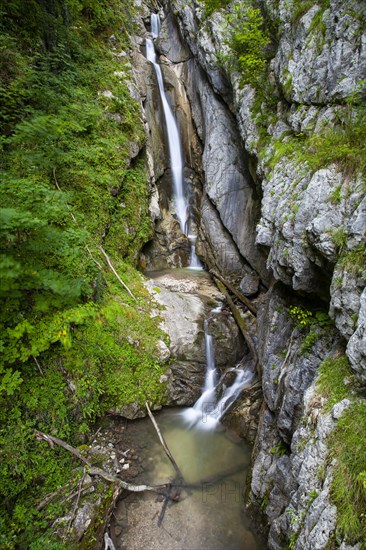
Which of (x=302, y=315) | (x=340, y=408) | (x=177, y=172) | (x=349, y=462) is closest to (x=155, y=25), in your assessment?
(x=177, y=172)

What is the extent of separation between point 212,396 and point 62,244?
5362mm

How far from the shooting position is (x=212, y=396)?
23.7 ft

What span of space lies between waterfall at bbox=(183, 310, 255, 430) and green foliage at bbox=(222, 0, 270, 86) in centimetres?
809

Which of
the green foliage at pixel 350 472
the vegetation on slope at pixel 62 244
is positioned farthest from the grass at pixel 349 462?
the vegetation on slope at pixel 62 244

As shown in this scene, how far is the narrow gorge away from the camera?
3.68m

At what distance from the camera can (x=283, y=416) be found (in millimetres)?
4645

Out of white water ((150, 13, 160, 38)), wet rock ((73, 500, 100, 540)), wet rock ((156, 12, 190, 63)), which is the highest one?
white water ((150, 13, 160, 38))

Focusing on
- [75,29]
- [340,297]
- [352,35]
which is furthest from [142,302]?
[75,29]

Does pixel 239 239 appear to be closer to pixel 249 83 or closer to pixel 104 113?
pixel 249 83

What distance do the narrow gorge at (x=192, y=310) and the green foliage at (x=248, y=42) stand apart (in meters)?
0.08

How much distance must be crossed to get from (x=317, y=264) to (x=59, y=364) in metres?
4.95

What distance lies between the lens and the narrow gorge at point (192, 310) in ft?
12.1

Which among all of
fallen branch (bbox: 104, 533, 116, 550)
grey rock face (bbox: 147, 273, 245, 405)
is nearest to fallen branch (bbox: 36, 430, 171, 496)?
fallen branch (bbox: 104, 533, 116, 550)

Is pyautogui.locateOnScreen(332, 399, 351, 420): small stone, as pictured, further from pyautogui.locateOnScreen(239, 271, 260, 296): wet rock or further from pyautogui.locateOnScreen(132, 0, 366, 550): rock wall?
pyautogui.locateOnScreen(239, 271, 260, 296): wet rock
